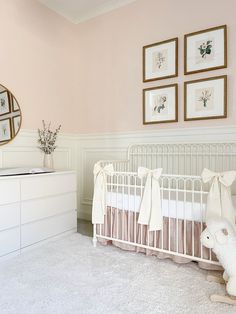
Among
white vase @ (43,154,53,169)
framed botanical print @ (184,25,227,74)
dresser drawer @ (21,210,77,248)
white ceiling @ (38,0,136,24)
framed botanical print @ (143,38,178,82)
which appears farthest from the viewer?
white ceiling @ (38,0,136,24)

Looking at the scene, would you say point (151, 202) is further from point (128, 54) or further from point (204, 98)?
point (128, 54)

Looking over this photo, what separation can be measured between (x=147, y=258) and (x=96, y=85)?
6.93 feet

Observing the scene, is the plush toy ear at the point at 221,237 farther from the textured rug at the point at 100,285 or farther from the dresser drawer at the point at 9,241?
the dresser drawer at the point at 9,241

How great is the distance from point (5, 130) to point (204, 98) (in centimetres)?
193

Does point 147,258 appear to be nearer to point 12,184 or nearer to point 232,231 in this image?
point 232,231

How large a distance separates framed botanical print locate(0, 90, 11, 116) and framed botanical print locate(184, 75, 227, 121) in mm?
1748

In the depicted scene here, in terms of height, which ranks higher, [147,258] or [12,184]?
[12,184]

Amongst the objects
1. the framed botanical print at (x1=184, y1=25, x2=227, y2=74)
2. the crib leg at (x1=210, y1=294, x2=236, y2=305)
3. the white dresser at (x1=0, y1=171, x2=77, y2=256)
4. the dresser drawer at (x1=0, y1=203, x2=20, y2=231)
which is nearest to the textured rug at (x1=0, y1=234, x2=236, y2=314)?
the crib leg at (x1=210, y1=294, x2=236, y2=305)

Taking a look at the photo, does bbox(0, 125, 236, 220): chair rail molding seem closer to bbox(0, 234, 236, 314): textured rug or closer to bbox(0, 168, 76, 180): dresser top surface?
bbox(0, 168, 76, 180): dresser top surface

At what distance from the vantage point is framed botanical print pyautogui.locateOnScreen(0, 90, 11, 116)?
239 centimetres

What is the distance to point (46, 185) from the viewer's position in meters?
2.25

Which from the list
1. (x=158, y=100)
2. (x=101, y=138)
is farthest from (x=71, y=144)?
(x=158, y=100)

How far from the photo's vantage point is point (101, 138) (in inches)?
120

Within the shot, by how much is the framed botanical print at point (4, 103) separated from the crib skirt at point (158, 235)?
139 centimetres
